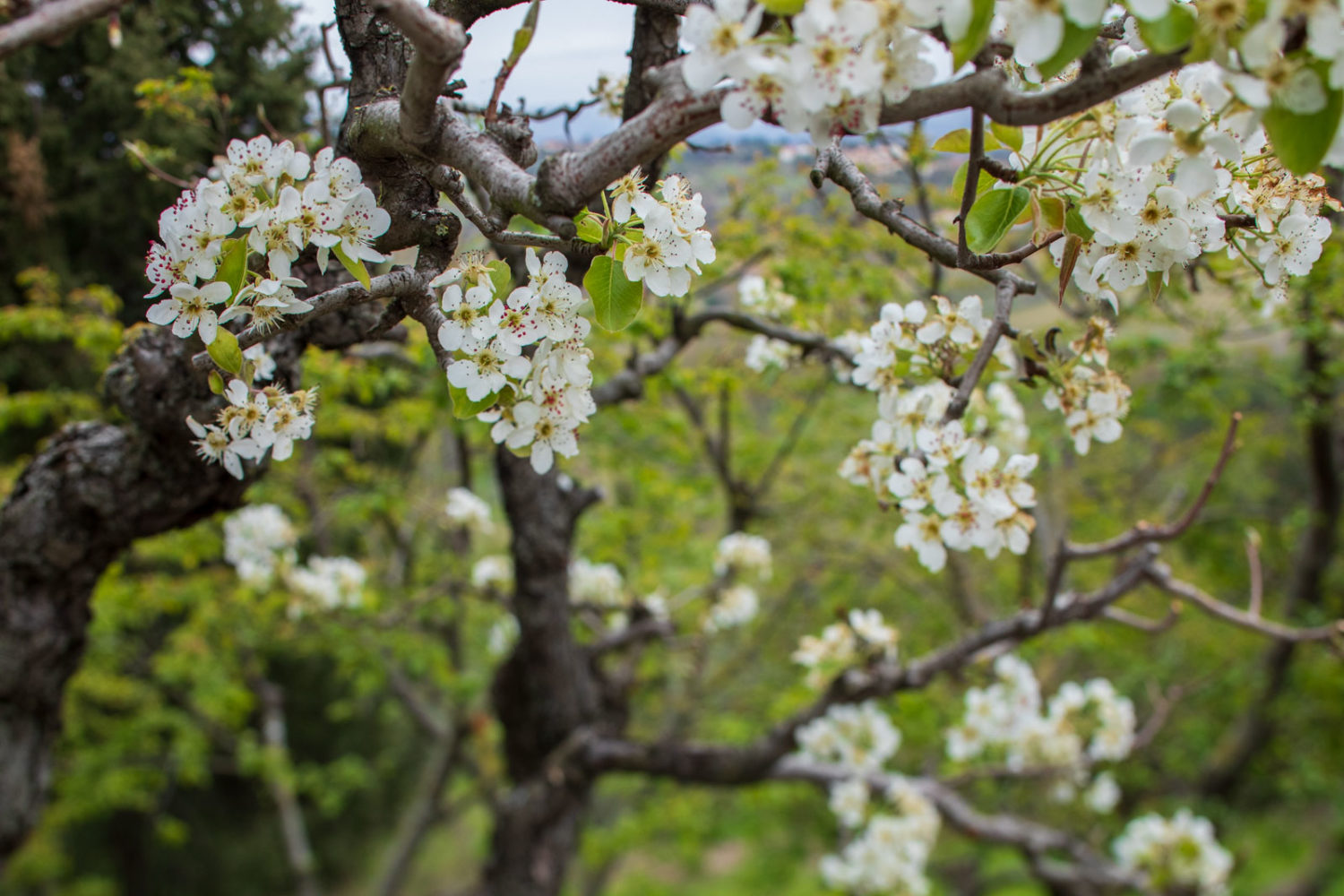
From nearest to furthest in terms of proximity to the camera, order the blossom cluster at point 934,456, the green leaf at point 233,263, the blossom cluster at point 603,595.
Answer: the green leaf at point 233,263 < the blossom cluster at point 934,456 < the blossom cluster at point 603,595

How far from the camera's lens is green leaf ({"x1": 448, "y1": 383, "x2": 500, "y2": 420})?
125cm

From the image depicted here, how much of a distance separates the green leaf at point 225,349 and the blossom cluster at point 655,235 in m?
0.51

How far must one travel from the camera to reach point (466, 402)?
4.12 feet

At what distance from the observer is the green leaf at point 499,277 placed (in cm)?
124

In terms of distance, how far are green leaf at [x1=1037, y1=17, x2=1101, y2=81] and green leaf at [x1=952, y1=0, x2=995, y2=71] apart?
79mm

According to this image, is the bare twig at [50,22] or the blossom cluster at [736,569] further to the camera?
the blossom cluster at [736,569]

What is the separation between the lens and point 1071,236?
4.23 feet

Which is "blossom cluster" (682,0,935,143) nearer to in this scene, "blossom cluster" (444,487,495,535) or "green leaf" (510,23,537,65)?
"green leaf" (510,23,537,65)

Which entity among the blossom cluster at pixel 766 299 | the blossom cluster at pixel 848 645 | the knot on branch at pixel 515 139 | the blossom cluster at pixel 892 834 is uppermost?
the blossom cluster at pixel 766 299

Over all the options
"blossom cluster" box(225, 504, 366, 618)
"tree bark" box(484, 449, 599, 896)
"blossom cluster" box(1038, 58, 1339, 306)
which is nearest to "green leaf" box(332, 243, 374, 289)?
"blossom cluster" box(1038, 58, 1339, 306)

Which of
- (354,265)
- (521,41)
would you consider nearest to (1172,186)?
(521,41)

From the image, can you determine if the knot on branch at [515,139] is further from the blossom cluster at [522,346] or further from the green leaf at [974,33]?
the green leaf at [974,33]

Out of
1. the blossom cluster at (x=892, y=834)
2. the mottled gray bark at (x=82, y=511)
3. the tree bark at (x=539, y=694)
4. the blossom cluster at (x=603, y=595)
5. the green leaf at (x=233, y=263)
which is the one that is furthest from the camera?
the blossom cluster at (x=603, y=595)

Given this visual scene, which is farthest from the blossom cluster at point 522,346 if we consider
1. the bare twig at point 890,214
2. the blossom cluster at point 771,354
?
the blossom cluster at point 771,354
